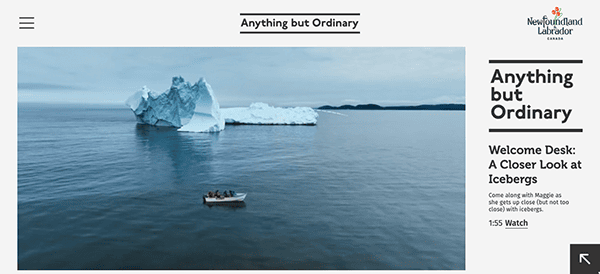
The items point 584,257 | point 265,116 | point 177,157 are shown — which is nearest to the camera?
point 584,257

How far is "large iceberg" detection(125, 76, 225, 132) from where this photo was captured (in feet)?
188

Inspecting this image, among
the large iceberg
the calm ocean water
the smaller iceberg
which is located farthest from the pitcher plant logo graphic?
the smaller iceberg

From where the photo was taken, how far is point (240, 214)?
56.8ft

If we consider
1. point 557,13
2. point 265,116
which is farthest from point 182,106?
point 557,13

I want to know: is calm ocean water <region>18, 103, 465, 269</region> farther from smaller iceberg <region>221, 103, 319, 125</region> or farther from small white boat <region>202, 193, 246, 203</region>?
smaller iceberg <region>221, 103, 319, 125</region>

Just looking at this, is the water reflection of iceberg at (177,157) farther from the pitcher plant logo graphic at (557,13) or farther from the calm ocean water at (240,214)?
the pitcher plant logo graphic at (557,13)

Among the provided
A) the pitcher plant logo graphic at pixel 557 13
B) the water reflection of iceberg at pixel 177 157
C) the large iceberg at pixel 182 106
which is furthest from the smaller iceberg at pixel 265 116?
the pitcher plant logo graphic at pixel 557 13

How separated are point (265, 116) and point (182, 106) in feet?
88.6

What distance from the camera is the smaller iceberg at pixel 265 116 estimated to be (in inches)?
3359

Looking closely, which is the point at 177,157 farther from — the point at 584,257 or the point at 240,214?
the point at 584,257

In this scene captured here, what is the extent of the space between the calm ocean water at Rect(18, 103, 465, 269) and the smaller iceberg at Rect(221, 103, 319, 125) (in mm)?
52711

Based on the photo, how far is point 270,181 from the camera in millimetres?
24312

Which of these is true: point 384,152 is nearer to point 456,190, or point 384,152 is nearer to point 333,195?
point 456,190

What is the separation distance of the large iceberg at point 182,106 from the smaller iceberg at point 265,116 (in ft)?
60.9
